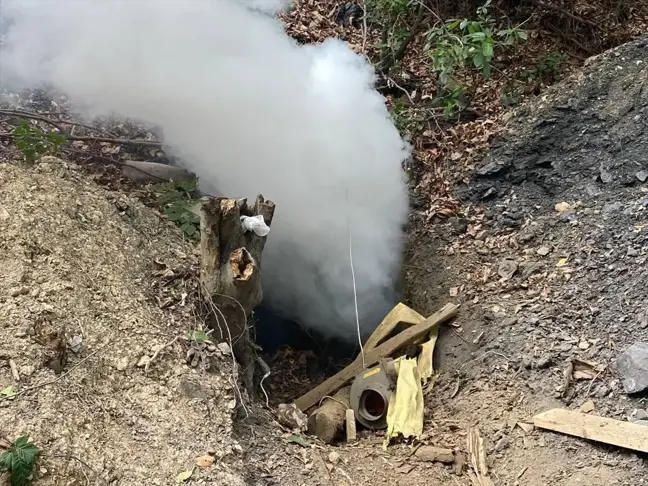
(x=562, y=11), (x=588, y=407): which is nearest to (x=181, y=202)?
(x=588, y=407)

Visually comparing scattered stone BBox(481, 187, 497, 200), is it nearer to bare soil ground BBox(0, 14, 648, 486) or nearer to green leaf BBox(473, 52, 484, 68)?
bare soil ground BBox(0, 14, 648, 486)

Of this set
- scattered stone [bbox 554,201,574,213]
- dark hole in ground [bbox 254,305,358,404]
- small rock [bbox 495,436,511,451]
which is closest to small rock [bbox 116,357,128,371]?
dark hole in ground [bbox 254,305,358,404]

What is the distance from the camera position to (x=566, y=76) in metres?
5.16

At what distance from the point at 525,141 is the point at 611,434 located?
2515 millimetres

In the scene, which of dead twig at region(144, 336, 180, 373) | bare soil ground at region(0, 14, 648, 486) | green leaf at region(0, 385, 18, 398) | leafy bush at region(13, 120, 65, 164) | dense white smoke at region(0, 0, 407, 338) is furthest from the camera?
dense white smoke at region(0, 0, 407, 338)

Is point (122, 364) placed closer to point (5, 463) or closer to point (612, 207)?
point (5, 463)

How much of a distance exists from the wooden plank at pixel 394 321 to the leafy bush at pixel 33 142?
2446 mm

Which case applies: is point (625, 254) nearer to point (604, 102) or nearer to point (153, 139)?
point (604, 102)

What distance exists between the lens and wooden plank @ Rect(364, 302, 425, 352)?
4062 mm

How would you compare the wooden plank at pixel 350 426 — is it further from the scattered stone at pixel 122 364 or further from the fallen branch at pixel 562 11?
the fallen branch at pixel 562 11

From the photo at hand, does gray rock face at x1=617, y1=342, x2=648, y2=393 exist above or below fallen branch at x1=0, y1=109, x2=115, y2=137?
above

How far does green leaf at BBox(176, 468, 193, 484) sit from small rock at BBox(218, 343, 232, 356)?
801mm

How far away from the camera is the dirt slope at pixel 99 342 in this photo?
237cm


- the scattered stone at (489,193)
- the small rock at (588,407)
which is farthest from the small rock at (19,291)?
the scattered stone at (489,193)
